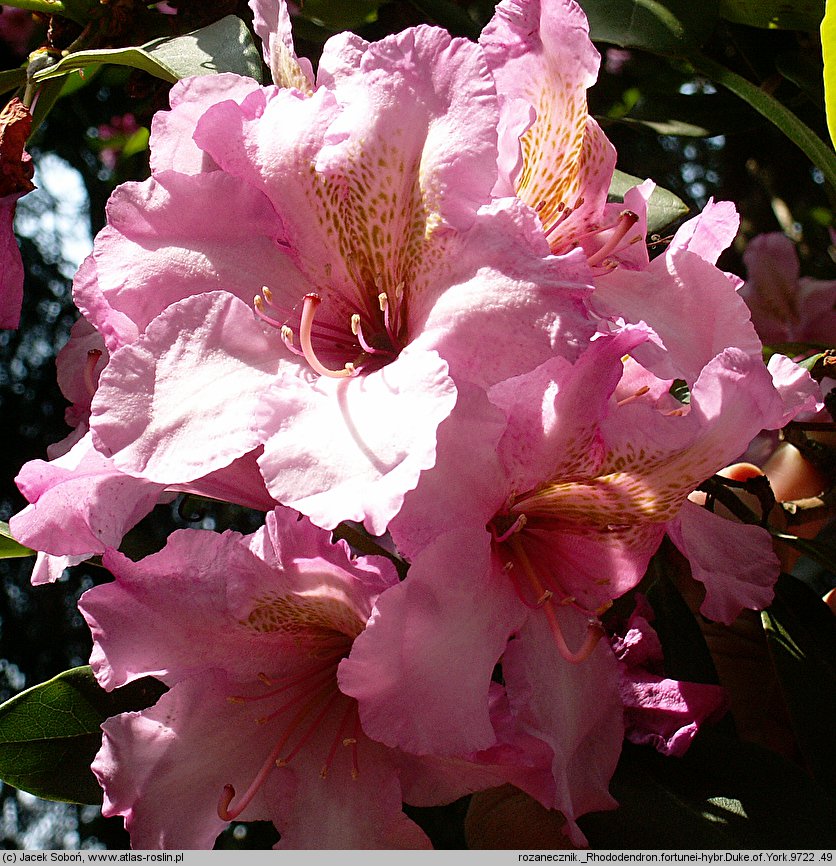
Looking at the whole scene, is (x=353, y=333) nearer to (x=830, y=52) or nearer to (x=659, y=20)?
(x=830, y=52)

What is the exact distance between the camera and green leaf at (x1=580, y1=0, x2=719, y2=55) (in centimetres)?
97

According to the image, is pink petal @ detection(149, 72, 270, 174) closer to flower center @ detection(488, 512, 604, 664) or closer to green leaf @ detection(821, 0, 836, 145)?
flower center @ detection(488, 512, 604, 664)

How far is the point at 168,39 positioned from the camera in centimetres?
82

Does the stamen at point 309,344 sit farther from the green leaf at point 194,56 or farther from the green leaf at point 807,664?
the green leaf at point 807,664

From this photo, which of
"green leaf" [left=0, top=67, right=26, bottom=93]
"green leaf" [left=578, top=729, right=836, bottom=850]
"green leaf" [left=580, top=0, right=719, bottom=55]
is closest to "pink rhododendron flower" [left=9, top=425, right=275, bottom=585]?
"green leaf" [left=578, top=729, right=836, bottom=850]

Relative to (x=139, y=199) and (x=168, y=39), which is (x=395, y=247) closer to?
(x=139, y=199)

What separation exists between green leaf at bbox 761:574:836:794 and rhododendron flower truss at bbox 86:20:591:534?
46 cm

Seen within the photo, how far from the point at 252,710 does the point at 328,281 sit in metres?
0.29

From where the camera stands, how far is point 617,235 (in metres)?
0.63

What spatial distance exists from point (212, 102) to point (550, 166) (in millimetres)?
224

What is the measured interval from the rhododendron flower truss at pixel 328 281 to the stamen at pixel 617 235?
106 mm

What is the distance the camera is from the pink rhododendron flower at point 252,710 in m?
0.60

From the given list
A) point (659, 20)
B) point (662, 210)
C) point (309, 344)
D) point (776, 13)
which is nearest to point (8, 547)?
point (309, 344)
